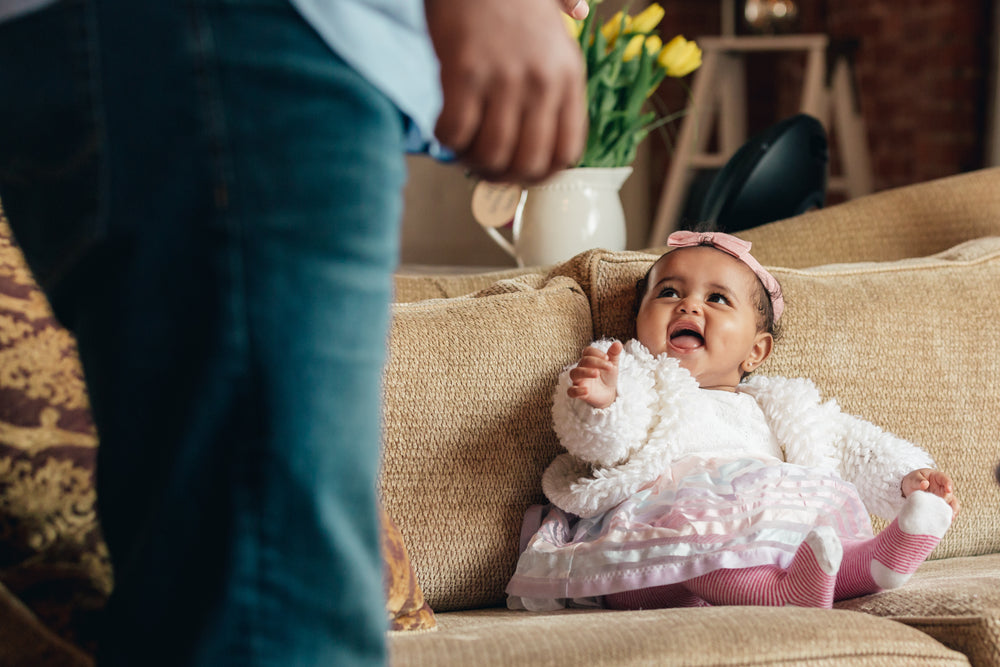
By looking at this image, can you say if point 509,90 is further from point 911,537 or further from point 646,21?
point 646,21

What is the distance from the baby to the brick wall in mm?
2633

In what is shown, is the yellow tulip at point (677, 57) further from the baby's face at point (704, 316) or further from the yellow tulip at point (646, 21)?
the baby's face at point (704, 316)

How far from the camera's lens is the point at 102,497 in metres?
0.46

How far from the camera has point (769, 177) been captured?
6.91 ft

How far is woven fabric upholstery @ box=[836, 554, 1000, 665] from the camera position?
1011mm

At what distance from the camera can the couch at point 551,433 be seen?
935mm

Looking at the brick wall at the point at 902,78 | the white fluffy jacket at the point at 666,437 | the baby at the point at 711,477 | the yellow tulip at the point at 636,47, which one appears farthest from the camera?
the brick wall at the point at 902,78

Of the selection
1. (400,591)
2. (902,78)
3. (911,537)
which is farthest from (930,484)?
(902,78)

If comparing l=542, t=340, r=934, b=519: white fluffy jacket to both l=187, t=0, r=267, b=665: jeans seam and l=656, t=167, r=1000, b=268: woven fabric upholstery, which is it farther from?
l=187, t=0, r=267, b=665: jeans seam

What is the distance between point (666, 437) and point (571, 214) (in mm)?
736

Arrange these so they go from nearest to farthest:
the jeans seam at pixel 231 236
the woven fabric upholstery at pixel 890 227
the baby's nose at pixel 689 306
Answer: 1. the jeans seam at pixel 231 236
2. the baby's nose at pixel 689 306
3. the woven fabric upholstery at pixel 890 227

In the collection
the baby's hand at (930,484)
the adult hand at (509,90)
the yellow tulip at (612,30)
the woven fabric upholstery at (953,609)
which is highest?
the adult hand at (509,90)

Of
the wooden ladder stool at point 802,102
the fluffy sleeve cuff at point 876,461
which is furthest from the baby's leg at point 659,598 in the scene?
the wooden ladder stool at point 802,102

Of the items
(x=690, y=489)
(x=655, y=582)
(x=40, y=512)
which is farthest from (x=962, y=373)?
(x=40, y=512)
